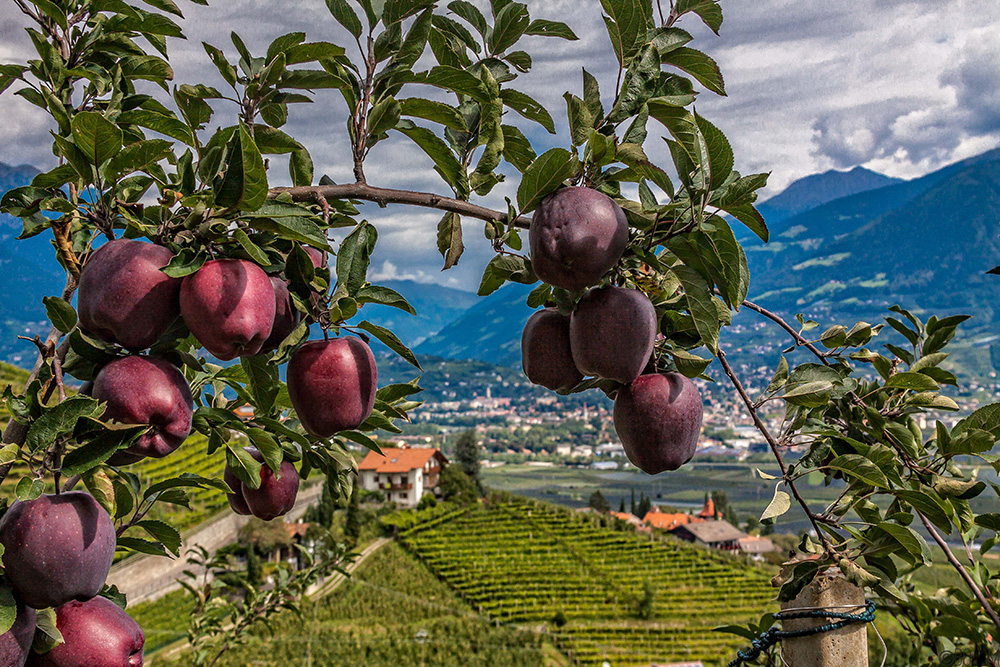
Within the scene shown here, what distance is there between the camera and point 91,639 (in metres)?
0.76

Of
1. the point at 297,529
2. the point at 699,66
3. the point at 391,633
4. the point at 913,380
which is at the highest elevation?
the point at 699,66

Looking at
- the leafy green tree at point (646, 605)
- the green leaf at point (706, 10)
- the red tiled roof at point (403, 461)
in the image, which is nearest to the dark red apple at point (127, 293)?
the green leaf at point (706, 10)

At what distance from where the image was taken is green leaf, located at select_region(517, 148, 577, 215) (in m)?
0.70

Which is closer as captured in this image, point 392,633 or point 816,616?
point 816,616

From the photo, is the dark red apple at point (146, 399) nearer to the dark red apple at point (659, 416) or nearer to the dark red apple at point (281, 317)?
the dark red apple at point (281, 317)

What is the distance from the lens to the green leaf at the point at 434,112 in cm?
87

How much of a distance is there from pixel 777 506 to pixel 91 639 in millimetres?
850

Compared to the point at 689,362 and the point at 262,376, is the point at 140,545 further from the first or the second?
the point at 689,362

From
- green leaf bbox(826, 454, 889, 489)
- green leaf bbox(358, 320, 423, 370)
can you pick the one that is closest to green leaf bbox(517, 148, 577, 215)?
green leaf bbox(358, 320, 423, 370)

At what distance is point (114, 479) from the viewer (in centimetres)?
98

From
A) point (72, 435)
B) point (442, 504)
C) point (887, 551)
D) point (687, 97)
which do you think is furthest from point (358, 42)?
point (442, 504)

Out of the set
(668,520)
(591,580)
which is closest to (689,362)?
(591,580)

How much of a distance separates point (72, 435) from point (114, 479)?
0.27m

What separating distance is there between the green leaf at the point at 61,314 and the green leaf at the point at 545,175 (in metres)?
0.52
